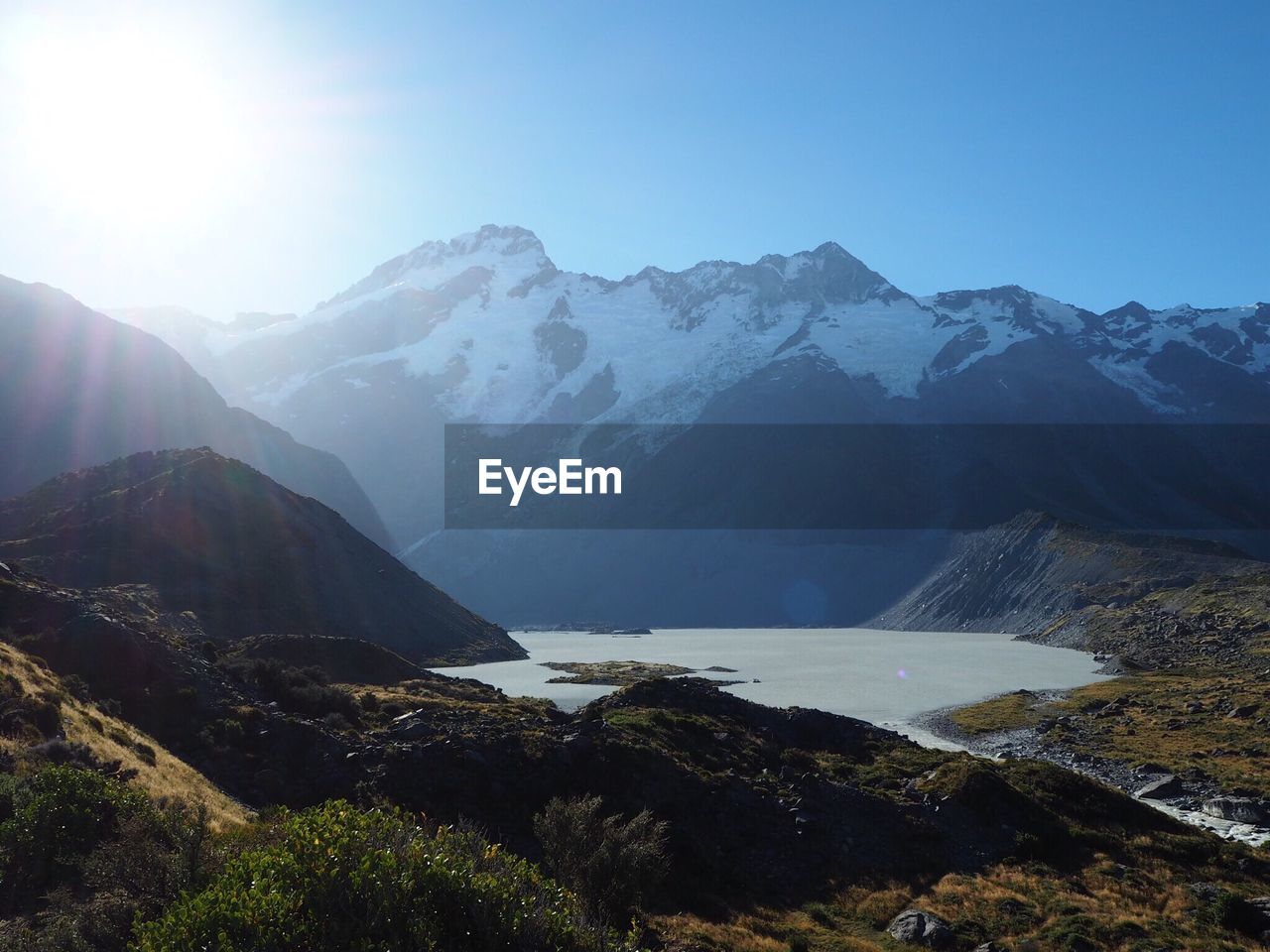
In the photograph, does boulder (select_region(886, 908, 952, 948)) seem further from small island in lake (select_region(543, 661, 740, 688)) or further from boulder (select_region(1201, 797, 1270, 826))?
small island in lake (select_region(543, 661, 740, 688))

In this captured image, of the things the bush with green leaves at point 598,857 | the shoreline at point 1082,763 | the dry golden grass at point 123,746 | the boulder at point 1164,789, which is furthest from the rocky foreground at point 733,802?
the boulder at point 1164,789

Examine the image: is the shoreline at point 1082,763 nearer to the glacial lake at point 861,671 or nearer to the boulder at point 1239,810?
the boulder at point 1239,810

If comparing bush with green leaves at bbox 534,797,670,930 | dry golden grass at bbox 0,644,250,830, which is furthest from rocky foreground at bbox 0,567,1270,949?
bush with green leaves at bbox 534,797,670,930

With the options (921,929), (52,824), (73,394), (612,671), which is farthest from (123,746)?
(73,394)

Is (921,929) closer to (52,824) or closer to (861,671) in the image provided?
(52,824)

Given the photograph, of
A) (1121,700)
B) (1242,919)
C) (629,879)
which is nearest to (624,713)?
(629,879)

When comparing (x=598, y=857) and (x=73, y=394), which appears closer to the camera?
(x=598, y=857)

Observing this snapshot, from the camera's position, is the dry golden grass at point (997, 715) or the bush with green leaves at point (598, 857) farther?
the dry golden grass at point (997, 715)
